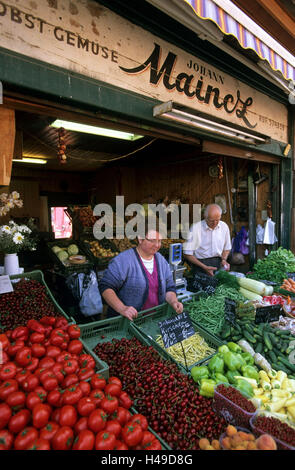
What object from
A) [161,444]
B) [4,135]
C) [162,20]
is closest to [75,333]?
[161,444]

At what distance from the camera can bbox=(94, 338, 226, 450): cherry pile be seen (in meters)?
1.49

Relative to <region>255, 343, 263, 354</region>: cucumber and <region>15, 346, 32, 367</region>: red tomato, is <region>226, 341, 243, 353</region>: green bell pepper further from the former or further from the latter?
<region>15, 346, 32, 367</region>: red tomato

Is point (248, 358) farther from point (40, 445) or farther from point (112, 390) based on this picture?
point (40, 445)

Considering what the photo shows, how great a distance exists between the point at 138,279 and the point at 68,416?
176 centimetres

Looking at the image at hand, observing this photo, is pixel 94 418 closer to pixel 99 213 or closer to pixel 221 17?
pixel 221 17

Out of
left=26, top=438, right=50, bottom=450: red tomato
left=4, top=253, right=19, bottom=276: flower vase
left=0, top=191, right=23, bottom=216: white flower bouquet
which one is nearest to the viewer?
left=26, top=438, right=50, bottom=450: red tomato

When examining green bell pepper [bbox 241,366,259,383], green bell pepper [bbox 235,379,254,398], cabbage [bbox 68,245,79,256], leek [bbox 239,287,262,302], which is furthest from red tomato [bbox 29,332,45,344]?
cabbage [bbox 68,245,79,256]

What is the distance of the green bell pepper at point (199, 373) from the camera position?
1.94 m

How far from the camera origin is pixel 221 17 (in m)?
2.51

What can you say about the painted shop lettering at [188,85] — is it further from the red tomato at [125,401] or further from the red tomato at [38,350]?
the red tomato at [125,401]

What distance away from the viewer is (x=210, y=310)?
9.63 ft

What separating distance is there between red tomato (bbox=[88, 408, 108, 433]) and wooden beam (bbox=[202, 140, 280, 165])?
3.77 meters

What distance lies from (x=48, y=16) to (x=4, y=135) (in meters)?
1.05

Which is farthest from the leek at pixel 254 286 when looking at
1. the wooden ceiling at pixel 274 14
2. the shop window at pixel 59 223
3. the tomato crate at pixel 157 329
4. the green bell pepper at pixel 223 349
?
the shop window at pixel 59 223
